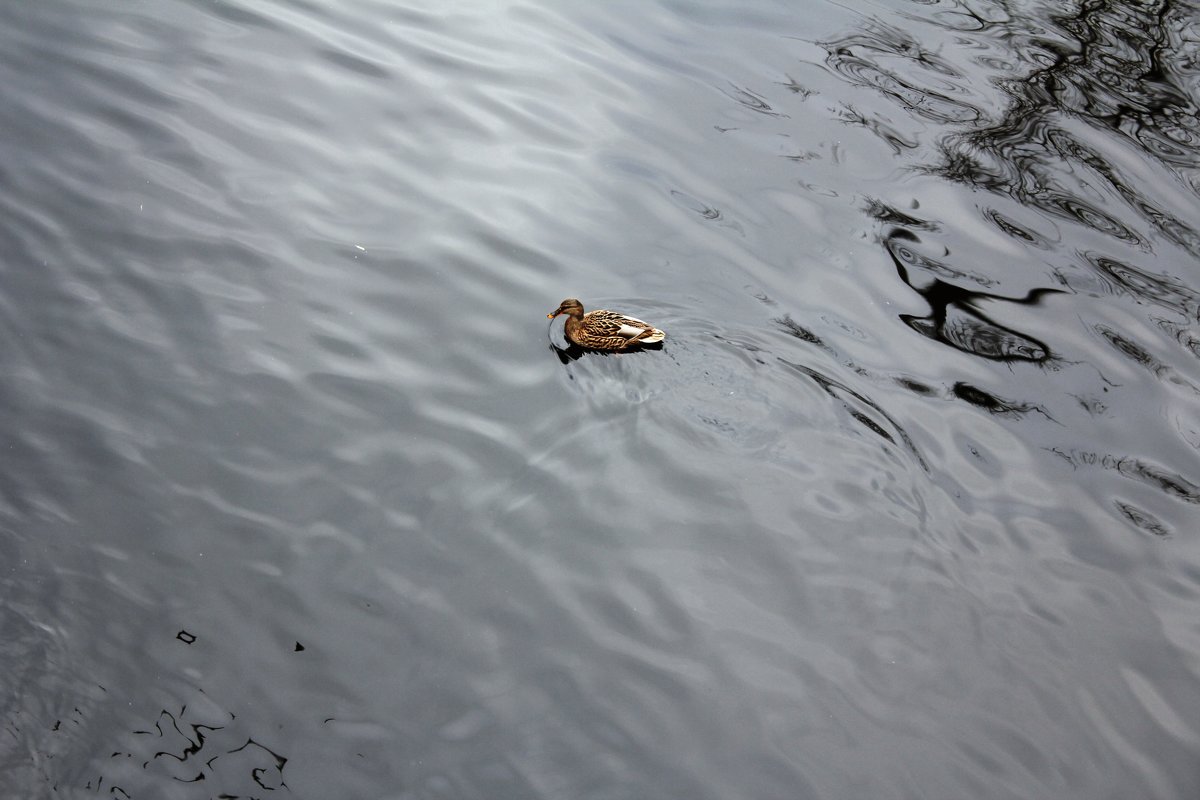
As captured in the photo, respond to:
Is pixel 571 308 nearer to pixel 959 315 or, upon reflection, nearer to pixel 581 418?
pixel 581 418

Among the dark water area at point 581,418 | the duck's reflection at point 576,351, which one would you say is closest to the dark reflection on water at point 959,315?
the dark water area at point 581,418

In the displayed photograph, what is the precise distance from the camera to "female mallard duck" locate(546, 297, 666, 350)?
655 cm

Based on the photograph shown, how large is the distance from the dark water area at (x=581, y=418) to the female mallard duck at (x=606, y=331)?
0.18 metres

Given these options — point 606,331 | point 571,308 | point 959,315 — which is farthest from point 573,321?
point 959,315

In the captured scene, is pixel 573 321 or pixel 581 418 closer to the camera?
pixel 581 418

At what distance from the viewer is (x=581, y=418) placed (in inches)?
247

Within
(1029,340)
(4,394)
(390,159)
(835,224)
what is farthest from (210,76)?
(1029,340)

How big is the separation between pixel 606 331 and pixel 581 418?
60 cm

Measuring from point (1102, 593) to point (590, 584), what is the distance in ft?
8.93

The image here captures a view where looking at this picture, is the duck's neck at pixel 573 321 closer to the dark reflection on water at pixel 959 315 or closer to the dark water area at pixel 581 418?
the dark water area at pixel 581 418

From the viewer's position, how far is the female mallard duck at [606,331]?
21.5ft

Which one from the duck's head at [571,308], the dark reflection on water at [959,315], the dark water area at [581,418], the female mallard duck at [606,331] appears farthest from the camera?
the dark reflection on water at [959,315]

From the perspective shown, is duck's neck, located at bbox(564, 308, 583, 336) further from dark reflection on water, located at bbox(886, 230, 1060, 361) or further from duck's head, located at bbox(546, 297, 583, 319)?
dark reflection on water, located at bbox(886, 230, 1060, 361)

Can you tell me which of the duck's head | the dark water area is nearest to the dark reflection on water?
the dark water area
